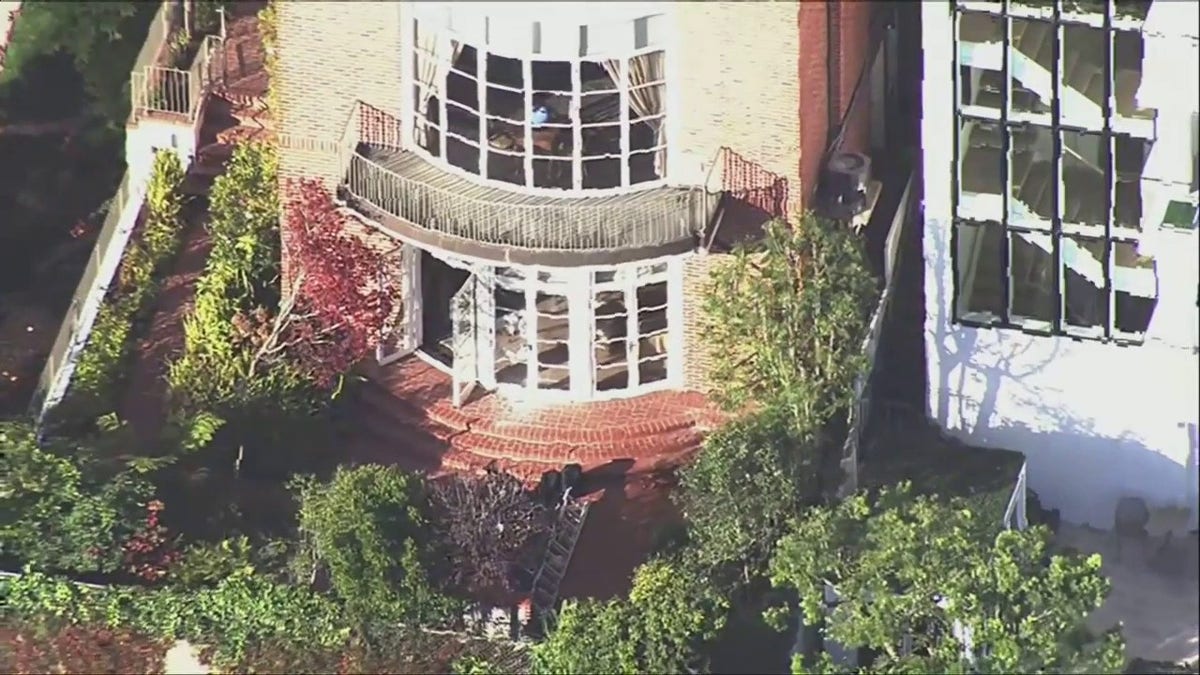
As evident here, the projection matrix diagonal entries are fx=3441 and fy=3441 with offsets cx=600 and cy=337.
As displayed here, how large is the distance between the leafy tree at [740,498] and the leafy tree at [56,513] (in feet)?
24.6

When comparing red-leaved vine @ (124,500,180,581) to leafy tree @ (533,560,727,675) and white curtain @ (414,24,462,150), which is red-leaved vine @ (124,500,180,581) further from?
white curtain @ (414,24,462,150)

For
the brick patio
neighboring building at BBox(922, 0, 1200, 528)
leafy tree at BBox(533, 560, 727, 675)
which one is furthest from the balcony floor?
leafy tree at BBox(533, 560, 727, 675)

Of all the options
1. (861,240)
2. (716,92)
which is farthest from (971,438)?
(716,92)

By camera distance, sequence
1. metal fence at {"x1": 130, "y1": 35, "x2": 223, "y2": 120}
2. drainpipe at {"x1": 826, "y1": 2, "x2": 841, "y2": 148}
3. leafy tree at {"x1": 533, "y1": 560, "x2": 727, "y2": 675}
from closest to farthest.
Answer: leafy tree at {"x1": 533, "y1": 560, "x2": 727, "y2": 675} < drainpipe at {"x1": 826, "y1": 2, "x2": 841, "y2": 148} < metal fence at {"x1": 130, "y1": 35, "x2": 223, "y2": 120}

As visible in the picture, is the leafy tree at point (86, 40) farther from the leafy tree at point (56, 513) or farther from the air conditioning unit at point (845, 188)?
the air conditioning unit at point (845, 188)

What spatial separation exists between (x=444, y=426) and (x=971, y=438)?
750 centimetres

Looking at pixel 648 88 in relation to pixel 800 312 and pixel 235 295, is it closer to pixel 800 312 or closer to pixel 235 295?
pixel 800 312

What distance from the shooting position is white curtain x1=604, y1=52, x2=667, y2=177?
45.8m

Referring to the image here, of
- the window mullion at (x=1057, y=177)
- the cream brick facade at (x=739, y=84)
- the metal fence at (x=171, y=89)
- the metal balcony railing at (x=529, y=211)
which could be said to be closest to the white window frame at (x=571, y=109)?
the metal balcony railing at (x=529, y=211)

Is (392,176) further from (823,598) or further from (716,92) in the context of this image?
(823,598)

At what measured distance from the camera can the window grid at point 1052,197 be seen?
46.0m

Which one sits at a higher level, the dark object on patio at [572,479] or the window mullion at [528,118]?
the window mullion at [528,118]

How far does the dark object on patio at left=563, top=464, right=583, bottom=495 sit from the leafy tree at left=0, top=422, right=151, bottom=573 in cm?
→ 607

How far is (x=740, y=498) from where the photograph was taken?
44938 mm
